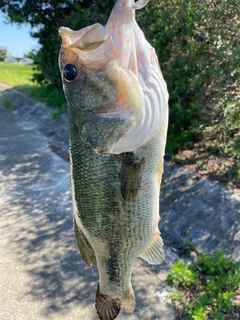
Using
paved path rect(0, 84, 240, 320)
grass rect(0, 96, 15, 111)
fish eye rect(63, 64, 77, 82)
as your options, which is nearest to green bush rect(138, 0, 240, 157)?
paved path rect(0, 84, 240, 320)

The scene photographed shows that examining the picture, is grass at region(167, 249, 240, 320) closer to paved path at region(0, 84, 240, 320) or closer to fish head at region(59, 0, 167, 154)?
paved path at region(0, 84, 240, 320)

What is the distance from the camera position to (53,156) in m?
8.23

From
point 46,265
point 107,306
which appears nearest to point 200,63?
point 46,265

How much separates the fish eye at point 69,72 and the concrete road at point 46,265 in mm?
2891

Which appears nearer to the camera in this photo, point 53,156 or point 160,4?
point 160,4

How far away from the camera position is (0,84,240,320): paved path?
12.4 ft

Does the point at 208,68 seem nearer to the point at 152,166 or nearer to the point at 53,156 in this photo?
the point at 152,166

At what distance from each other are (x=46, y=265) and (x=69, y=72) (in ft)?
11.5

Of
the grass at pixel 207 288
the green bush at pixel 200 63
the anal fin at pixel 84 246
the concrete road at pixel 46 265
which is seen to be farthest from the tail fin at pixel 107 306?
the green bush at pixel 200 63

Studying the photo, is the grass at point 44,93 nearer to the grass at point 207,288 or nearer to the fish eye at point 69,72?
the grass at point 207,288

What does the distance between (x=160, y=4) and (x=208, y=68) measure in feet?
4.70

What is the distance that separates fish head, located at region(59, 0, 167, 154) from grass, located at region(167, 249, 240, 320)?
242cm

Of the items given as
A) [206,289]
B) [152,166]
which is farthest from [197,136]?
[152,166]

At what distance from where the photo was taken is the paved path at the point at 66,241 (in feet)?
12.4
